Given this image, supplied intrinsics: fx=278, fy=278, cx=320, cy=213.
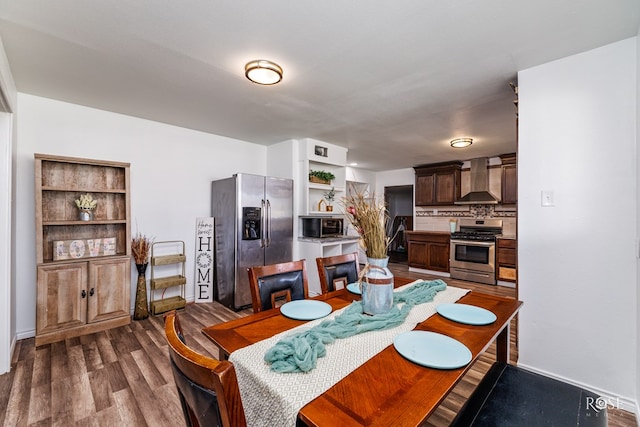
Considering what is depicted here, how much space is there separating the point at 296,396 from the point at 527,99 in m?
2.68

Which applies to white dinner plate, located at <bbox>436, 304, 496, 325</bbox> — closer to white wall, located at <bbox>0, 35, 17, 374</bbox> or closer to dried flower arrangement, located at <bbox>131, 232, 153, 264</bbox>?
white wall, located at <bbox>0, 35, 17, 374</bbox>

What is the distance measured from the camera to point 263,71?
2205mm

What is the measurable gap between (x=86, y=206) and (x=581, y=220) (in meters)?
4.54

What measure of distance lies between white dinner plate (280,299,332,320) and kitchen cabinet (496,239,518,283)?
474 cm

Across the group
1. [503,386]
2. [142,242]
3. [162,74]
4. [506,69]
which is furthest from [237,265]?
[506,69]

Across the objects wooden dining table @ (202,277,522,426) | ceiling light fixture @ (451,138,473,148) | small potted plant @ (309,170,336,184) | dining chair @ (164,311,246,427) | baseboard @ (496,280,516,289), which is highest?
ceiling light fixture @ (451,138,473,148)

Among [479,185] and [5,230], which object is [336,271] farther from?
[479,185]

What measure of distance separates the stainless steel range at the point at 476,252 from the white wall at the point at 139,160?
411 centimetres

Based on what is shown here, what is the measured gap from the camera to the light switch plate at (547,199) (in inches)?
83.6

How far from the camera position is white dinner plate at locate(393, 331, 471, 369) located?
0.97 metres

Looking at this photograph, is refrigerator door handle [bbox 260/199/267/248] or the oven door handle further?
the oven door handle

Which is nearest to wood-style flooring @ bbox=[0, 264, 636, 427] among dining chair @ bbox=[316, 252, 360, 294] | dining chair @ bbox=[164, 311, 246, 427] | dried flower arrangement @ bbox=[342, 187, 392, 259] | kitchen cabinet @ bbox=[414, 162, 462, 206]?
dining chair @ bbox=[316, 252, 360, 294]

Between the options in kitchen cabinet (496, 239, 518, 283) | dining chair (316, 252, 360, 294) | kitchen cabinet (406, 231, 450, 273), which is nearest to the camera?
dining chair (316, 252, 360, 294)

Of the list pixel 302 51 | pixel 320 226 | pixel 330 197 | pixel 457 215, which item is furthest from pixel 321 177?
pixel 457 215
